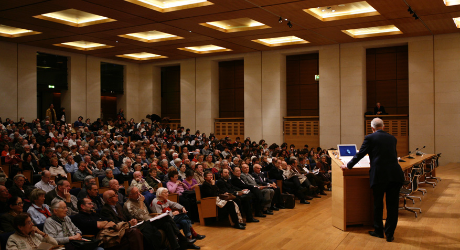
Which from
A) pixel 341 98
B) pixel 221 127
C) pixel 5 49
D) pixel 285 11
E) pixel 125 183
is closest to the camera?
pixel 125 183

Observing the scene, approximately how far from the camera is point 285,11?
10.4m

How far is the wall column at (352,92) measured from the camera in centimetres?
1438

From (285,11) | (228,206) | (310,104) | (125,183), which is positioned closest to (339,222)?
(228,206)

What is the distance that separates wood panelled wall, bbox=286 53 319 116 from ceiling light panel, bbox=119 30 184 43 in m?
5.29

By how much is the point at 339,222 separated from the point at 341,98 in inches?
405

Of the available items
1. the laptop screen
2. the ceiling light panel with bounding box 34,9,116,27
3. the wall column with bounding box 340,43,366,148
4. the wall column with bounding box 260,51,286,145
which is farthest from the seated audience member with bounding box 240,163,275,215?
the wall column with bounding box 260,51,286,145

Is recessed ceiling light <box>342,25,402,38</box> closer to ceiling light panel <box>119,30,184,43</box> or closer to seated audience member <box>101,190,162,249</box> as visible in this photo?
ceiling light panel <box>119,30,184,43</box>

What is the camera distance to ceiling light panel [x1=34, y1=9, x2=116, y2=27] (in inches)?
440

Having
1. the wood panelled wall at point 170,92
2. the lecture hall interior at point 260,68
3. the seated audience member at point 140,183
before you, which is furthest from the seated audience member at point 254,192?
the wood panelled wall at point 170,92

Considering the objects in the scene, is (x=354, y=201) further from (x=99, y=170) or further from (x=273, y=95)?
(x=273, y=95)

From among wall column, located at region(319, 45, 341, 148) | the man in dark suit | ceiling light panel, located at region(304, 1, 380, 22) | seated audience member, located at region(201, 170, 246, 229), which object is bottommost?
seated audience member, located at region(201, 170, 246, 229)

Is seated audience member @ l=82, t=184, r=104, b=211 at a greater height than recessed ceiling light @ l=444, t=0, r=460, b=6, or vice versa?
recessed ceiling light @ l=444, t=0, r=460, b=6

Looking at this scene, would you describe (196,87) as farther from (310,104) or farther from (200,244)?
(200,244)

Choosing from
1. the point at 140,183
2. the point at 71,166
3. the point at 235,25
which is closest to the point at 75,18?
the point at 235,25
